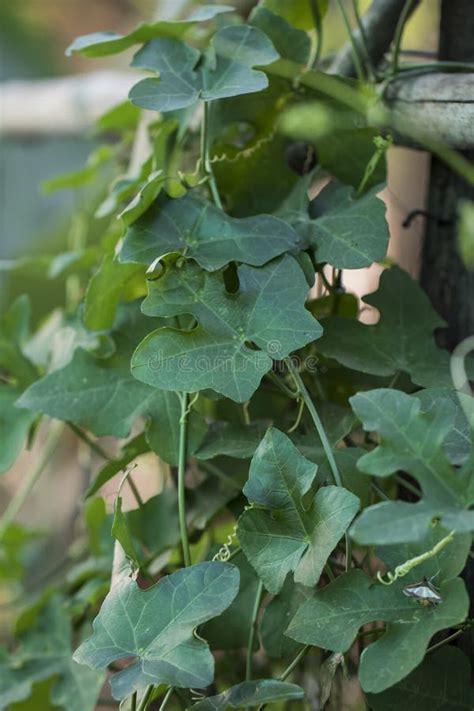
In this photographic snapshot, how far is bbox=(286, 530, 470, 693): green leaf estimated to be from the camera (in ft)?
1.70

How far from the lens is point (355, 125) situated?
81cm

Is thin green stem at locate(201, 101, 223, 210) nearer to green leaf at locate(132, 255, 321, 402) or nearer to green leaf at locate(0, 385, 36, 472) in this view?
green leaf at locate(132, 255, 321, 402)

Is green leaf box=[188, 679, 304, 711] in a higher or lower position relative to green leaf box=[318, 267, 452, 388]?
lower

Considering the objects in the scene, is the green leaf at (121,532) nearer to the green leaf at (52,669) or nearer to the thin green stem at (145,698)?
the thin green stem at (145,698)

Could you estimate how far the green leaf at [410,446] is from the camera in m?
0.51

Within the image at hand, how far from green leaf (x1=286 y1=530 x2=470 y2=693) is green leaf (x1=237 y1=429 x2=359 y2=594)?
0.03 m

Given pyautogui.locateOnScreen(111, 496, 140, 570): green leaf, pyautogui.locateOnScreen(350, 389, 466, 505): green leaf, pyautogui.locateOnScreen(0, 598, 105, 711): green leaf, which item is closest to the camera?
pyautogui.locateOnScreen(350, 389, 466, 505): green leaf

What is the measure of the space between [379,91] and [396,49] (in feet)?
0.13

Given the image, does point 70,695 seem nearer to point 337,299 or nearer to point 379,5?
point 337,299

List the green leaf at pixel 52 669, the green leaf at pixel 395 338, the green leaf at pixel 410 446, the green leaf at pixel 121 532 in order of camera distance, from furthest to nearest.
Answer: the green leaf at pixel 52 669 < the green leaf at pixel 395 338 < the green leaf at pixel 121 532 < the green leaf at pixel 410 446

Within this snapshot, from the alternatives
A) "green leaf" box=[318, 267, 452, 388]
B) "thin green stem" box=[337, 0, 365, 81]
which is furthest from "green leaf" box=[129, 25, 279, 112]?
"green leaf" box=[318, 267, 452, 388]

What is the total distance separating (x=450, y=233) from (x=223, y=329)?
1.09 ft

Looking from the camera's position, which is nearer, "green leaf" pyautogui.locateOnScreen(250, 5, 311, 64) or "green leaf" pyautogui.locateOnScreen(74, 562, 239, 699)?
"green leaf" pyautogui.locateOnScreen(74, 562, 239, 699)

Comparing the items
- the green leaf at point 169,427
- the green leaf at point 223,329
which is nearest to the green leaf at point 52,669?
the green leaf at point 169,427
